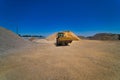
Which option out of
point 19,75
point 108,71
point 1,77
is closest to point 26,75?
point 19,75

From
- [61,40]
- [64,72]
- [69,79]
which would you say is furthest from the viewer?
[61,40]

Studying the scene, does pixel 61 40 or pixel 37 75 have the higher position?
pixel 61 40

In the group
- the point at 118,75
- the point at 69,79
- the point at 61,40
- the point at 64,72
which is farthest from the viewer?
the point at 61,40

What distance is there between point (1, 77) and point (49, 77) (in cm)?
214

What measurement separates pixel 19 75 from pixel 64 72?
6.86 feet

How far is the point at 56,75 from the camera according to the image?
641 cm

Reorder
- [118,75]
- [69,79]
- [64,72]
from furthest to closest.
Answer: [64,72] → [118,75] → [69,79]

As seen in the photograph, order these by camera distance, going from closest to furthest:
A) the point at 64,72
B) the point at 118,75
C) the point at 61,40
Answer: the point at 118,75 → the point at 64,72 → the point at 61,40

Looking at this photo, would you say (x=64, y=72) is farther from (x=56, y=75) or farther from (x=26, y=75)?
(x=26, y=75)

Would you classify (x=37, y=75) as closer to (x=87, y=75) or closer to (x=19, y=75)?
(x=19, y=75)

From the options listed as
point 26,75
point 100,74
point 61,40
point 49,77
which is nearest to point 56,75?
point 49,77

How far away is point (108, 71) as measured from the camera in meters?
6.90

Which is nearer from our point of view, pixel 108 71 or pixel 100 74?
pixel 100 74

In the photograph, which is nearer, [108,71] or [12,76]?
[12,76]
